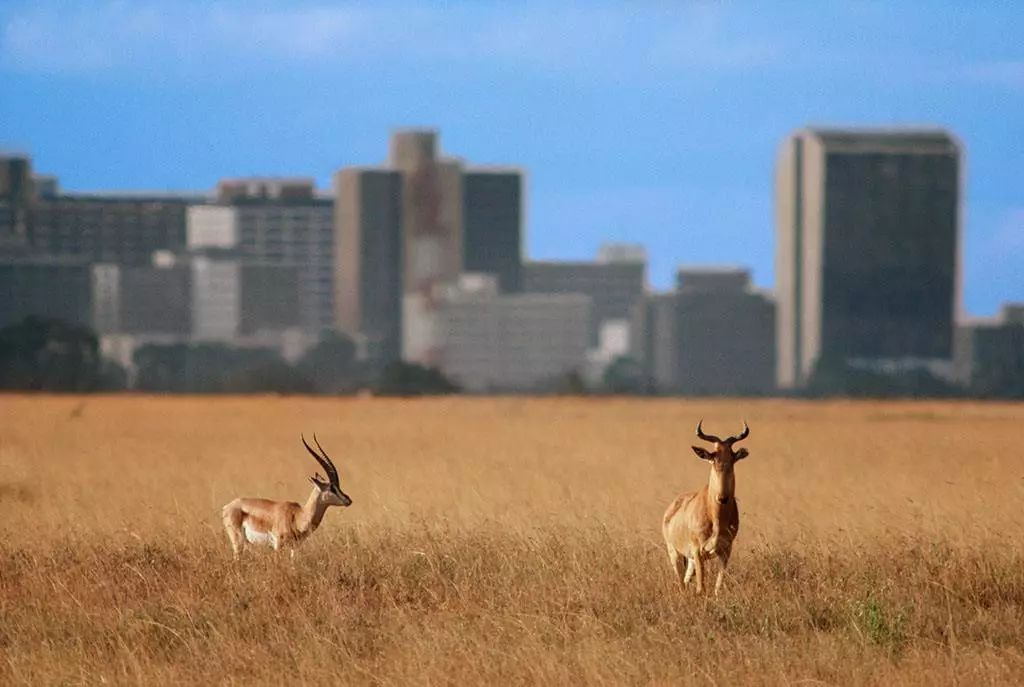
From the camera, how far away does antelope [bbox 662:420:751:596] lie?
589 inches

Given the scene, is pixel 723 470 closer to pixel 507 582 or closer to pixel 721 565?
pixel 721 565

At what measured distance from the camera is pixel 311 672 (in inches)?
529

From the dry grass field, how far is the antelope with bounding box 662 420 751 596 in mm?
349

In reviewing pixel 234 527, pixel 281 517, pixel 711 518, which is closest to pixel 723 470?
pixel 711 518

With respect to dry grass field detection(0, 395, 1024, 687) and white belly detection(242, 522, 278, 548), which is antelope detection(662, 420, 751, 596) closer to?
dry grass field detection(0, 395, 1024, 687)

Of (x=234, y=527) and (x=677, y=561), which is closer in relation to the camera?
(x=677, y=561)

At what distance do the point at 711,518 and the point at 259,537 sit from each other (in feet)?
15.9

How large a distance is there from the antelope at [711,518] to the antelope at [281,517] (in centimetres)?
351

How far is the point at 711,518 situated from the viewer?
15.2m

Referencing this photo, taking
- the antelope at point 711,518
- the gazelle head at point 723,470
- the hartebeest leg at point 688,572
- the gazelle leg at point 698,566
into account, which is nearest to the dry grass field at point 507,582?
the gazelle leg at point 698,566

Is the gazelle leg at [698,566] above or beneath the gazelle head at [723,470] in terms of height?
beneath

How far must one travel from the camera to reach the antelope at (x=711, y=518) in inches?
589

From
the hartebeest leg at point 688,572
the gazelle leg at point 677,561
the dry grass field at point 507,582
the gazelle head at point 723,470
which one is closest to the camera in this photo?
the dry grass field at point 507,582

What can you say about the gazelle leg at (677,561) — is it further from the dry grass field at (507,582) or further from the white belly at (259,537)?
the white belly at (259,537)
